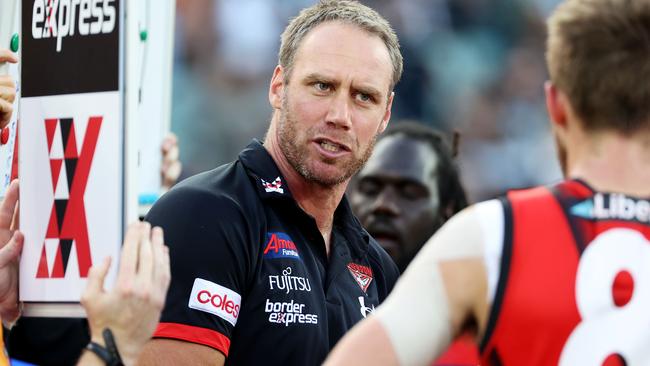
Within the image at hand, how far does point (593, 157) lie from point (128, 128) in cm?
126

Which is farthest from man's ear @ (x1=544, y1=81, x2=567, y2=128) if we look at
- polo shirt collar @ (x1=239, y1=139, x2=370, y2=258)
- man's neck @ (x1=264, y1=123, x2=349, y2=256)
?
man's neck @ (x1=264, y1=123, x2=349, y2=256)

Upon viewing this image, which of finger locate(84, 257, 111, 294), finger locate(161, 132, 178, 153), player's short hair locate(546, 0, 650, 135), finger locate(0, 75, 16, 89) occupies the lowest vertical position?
finger locate(161, 132, 178, 153)

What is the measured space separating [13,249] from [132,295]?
2.86ft

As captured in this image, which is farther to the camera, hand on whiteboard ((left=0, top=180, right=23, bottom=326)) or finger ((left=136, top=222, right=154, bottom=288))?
hand on whiteboard ((left=0, top=180, right=23, bottom=326))

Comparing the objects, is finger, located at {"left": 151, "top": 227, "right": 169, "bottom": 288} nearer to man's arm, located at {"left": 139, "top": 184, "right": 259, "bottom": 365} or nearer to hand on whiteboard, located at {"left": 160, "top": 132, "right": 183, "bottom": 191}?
man's arm, located at {"left": 139, "top": 184, "right": 259, "bottom": 365}

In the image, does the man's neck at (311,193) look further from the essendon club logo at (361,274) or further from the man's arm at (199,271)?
the man's arm at (199,271)

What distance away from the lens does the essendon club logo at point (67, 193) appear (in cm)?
312

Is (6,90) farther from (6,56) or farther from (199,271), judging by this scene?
(199,271)

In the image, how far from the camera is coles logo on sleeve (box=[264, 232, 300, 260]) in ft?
12.6

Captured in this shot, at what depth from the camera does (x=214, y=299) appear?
3639mm

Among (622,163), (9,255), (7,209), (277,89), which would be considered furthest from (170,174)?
(622,163)

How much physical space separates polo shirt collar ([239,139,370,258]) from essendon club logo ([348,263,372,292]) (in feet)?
0.21

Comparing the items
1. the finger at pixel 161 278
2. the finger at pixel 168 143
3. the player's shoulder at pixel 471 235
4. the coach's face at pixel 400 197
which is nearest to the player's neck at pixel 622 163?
the player's shoulder at pixel 471 235

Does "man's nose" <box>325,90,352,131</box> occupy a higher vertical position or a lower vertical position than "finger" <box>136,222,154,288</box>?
higher
